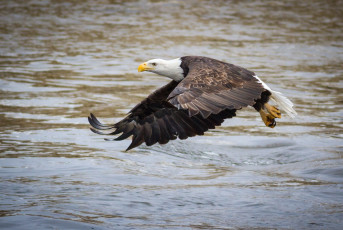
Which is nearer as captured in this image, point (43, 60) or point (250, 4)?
point (43, 60)

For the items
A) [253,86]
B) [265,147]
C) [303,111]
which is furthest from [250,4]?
[253,86]

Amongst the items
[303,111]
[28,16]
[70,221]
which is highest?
[28,16]

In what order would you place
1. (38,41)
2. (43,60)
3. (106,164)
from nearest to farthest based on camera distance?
(106,164), (43,60), (38,41)

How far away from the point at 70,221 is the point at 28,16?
12631 millimetres

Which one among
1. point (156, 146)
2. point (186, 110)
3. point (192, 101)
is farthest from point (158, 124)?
point (156, 146)

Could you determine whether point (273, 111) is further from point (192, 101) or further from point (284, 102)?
point (192, 101)

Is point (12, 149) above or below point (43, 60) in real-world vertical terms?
below

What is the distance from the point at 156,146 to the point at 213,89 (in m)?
2.69

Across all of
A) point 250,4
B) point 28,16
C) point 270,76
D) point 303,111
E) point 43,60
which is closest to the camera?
point 303,111

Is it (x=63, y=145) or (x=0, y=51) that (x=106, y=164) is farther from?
(x=0, y=51)

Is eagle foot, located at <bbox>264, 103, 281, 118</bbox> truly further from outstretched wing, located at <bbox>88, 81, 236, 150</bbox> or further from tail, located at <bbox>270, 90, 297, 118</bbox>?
outstretched wing, located at <bbox>88, 81, 236, 150</bbox>

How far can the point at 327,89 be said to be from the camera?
36.0ft

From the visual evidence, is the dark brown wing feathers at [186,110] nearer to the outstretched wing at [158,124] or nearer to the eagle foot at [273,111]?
the outstretched wing at [158,124]

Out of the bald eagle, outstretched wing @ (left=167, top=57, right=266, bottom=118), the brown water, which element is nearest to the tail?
the bald eagle
